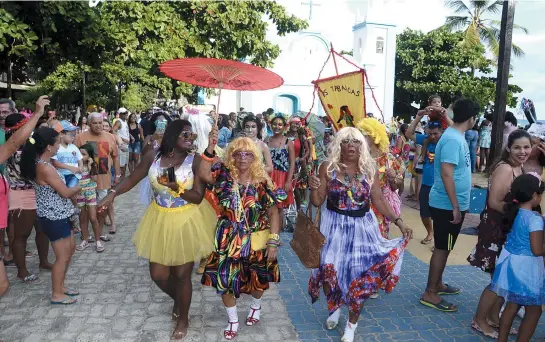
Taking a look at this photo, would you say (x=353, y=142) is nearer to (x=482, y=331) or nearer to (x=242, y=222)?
(x=242, y=222)

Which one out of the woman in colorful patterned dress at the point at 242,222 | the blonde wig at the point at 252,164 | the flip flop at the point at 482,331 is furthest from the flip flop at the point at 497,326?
the blonde wig at the point at 252,164

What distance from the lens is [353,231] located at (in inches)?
152

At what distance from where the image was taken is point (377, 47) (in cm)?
3453

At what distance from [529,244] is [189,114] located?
12.7 feet

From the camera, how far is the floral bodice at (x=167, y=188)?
12.6ft

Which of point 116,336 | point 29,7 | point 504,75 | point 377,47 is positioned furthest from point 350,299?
point 377,47

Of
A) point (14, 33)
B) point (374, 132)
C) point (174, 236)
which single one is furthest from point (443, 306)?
point (14, 33)

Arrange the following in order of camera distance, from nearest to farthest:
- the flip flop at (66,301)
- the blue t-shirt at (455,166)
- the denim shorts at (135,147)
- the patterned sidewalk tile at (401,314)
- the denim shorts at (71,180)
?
the patterned sidewalk tile at (401,314)
the blue t-shirt at (455,166)
the flip flop at (66,301)
the denim shorts at (71,180)
the denim shorts at (135,147)

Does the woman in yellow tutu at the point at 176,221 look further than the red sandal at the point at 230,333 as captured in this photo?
No

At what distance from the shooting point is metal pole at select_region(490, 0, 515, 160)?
7199 millimetres

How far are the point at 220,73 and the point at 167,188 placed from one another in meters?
1.47

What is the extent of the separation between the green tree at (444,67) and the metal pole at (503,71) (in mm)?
27533

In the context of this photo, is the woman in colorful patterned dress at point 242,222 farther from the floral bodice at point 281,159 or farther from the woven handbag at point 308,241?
the floral bodice at point 281,159

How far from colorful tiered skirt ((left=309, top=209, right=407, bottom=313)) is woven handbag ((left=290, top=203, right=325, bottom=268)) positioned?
0.16 metres
